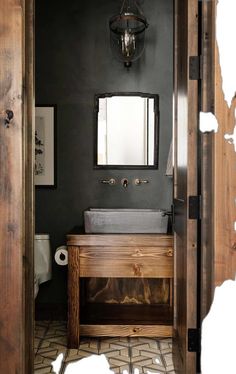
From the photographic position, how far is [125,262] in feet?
8.80

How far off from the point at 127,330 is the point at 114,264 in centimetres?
47

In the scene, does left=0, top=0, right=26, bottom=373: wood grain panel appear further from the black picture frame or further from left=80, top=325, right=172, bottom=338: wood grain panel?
the black picture frame

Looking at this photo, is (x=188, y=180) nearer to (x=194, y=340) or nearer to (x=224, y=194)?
(x=224, y=194)

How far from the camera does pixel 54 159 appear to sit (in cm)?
324

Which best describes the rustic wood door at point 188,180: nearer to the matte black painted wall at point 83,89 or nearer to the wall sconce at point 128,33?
the wall sconce at point 128,33

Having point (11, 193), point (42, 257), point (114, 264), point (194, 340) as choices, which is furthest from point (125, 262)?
point (11, 193)

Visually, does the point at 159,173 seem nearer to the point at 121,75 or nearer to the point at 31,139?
the point at 121,75

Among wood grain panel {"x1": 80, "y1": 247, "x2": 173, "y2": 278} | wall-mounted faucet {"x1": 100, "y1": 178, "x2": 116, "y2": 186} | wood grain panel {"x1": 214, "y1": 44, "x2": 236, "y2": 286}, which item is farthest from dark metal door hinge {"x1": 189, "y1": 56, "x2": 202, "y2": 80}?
wall-mounted faucet {"x1": 100, "y1": 178, "x2": 116, "y2": 186}

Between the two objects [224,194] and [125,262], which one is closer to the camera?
[224,194]

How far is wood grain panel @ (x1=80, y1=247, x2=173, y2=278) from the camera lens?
267cm

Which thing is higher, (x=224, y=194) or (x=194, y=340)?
(x=224, y=194)

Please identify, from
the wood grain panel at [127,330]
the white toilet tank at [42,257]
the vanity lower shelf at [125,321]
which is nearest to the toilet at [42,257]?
the white toilet tank at [42,257]

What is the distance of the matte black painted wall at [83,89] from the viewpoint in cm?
322

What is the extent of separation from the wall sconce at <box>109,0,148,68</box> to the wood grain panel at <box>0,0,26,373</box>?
5.27 ft
